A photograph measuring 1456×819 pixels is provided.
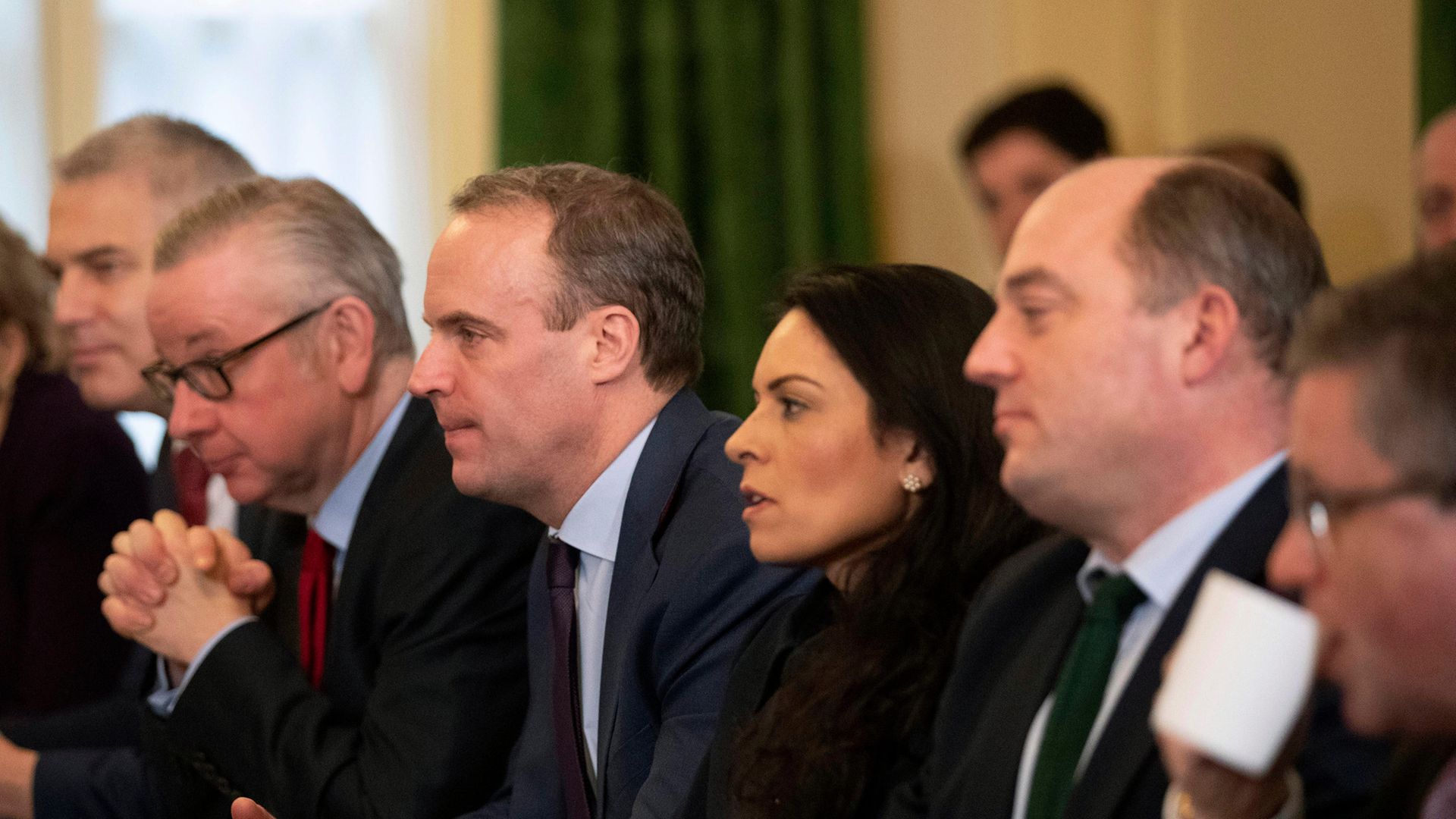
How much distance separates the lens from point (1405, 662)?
1067 mm

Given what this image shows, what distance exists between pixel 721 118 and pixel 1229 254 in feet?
10.9

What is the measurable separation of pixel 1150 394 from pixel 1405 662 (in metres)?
0.35

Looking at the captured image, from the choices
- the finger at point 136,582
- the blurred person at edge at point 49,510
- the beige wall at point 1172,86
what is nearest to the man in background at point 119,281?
the blurred person at edge at point 49,510

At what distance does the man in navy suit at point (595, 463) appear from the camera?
6.40ft

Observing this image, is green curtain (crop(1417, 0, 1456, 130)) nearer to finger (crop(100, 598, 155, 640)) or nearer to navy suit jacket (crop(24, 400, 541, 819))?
navy suit jacket (crop(24, 400, 541, 819))

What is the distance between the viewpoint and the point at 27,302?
317 centimetres

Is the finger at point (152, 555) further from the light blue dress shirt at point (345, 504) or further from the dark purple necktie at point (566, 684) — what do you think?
the dark purple necktie at point (566, 684)

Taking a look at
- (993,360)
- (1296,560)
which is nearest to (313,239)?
(993,360)

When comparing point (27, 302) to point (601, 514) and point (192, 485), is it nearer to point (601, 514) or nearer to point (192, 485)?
point (192, 485)

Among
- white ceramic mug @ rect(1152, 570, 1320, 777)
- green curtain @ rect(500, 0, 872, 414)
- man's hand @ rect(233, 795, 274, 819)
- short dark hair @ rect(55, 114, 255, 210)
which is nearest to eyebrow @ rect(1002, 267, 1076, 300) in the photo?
white ceramic mug @ rect(1152, 570, 1320, 777)

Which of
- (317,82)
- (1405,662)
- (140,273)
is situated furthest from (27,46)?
(1405,662)

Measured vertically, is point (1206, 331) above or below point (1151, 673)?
above

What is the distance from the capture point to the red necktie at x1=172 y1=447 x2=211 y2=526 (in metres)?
2.88

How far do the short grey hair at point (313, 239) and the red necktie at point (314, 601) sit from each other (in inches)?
12.2
